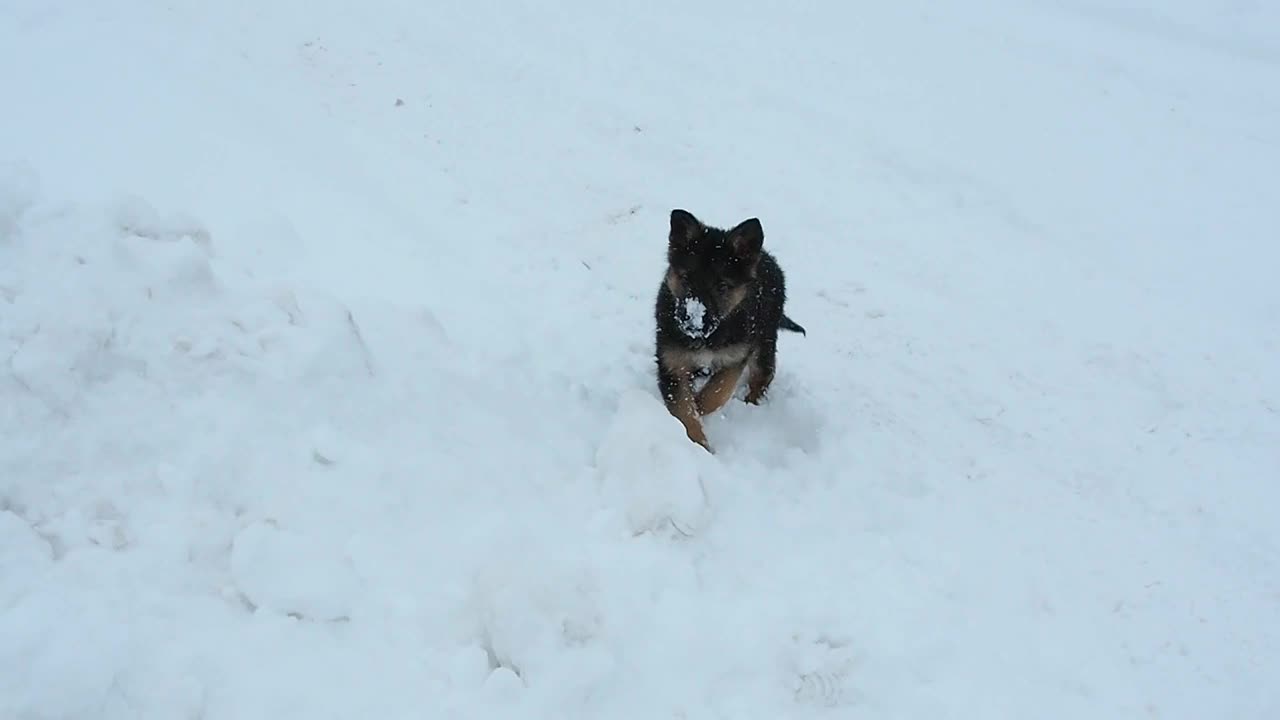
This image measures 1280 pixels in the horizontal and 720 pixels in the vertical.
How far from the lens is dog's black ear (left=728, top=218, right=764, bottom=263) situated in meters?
5.50

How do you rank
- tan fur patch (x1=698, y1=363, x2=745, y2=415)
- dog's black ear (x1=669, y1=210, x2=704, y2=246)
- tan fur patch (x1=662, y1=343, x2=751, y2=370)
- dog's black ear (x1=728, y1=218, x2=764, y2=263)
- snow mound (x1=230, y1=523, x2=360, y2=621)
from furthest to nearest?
tan fur patch (x1=698, y1=363, x2=745, y2=415)
tan fur patch (x1=662, y1=343, x2=751, y2=370)
dog's black ear (x1=669, y1=210, x2=704, y2=246)
dog's black ear (x1=728, y1=218, x2=764, y2=263)
snow mound (x1=230, y1=523, x2=360, y2=621)

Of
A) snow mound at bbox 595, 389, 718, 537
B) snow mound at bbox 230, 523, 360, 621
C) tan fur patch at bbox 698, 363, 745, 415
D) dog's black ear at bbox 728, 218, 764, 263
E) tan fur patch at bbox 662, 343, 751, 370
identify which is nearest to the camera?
snow mound at bbox 230, 523, 360, 621

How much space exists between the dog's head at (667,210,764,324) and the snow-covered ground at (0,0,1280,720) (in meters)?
0.78

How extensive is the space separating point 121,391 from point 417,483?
5.08ft

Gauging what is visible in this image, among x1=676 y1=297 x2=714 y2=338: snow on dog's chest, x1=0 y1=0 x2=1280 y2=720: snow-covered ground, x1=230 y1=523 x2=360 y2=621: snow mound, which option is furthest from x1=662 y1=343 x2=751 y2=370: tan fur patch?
x1=230 y1=523 x2=360 y2=621: snow mound

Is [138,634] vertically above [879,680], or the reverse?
[138,634]

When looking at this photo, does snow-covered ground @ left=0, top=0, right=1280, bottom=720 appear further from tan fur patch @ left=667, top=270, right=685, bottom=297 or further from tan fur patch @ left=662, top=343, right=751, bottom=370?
tan fur patch @ left=667, top=270, right=685, bottom=297

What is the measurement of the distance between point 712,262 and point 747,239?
0.27 m

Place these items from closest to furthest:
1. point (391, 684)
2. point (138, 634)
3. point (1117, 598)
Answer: point (138, 634), point (391, 684), point (1117, 598)

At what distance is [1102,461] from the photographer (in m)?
6.64

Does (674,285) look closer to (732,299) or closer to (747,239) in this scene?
(732,299)

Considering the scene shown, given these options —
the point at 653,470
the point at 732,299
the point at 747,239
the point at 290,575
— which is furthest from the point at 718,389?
the point at 290,575

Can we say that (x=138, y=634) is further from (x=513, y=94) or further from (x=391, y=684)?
(x=513, y=94)

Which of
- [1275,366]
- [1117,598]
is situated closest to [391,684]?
[1117,598]
